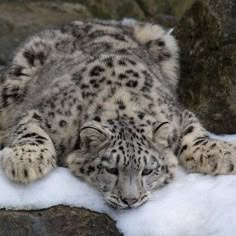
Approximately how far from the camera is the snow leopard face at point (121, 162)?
15.7 ft

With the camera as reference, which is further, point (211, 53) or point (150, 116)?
point (211, 53)

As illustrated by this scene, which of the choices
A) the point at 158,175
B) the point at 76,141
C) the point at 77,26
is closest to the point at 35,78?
the point at 77,26

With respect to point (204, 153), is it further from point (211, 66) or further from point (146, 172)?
point (211, 66)

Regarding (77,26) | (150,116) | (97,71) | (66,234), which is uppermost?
(77,26)

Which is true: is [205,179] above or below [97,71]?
below

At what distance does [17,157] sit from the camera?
16.5ft

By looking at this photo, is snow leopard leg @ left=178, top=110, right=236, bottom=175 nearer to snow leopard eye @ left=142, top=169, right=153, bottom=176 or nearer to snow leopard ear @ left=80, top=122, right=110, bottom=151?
snow leopard eye @ left=142, top=169, right=153, bottom=176

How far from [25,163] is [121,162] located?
0.63 m

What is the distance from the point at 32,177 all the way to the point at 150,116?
936mm

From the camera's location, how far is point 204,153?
539 centimetres

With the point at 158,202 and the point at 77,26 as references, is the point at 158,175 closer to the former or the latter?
the point at 158,202

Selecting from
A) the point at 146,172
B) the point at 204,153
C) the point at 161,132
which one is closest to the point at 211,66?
the point at 204,153

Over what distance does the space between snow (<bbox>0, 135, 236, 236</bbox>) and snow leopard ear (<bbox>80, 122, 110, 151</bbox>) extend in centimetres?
27

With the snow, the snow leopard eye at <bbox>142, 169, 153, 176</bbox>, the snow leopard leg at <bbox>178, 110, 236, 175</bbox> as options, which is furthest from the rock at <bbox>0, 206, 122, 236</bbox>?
the snow leopard leg at <bbox>178, 110, 236, 175</bbox>
